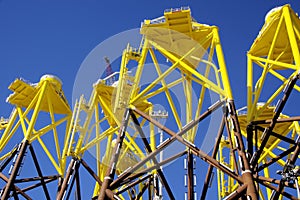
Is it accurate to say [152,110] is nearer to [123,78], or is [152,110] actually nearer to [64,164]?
[64,164]

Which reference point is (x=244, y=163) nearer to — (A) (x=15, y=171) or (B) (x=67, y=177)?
(B) (x=67, y=177)

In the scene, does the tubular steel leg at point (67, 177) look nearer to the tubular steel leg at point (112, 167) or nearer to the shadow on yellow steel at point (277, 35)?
the tubular steel leg at point (112, 167)

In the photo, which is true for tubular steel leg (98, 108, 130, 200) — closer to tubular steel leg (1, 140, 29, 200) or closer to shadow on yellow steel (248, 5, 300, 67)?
shadow on yellow steel (248, 5, 300, 67)

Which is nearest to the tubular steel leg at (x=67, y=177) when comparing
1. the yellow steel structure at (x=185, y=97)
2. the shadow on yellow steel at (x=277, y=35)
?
the yellow steel structure at (x=185, y=97)

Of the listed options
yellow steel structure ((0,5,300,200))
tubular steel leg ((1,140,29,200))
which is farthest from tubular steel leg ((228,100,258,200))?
tubular steel leg ((1,140,29,200))

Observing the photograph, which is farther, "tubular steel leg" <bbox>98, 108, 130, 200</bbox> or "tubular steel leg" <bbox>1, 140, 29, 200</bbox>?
"tubular steel leg" <bbox>1, 140, 29, 200</bbox>

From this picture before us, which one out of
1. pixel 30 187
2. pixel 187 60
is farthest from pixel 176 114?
pixel 30 187

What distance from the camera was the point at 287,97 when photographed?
19.6m

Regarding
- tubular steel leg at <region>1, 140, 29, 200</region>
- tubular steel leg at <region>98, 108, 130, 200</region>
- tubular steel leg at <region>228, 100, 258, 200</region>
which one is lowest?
tubular steel leg at <region>228, 100, 258, 200</region>

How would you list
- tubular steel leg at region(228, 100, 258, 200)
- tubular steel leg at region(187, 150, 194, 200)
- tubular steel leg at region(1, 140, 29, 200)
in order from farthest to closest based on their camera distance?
tubular steel leg at region(1, 140, 29, 200)
tubular steel leg at region(187, 150, 194, 200)
tubular steel leg at region(228, 100, 258, 200)

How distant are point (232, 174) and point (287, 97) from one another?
239 inches

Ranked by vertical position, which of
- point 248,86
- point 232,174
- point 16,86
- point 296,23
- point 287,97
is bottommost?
point 232,174

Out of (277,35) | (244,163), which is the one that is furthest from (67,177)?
(277,35)

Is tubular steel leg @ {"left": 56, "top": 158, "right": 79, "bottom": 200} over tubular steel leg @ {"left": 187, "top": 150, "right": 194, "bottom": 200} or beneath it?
over
